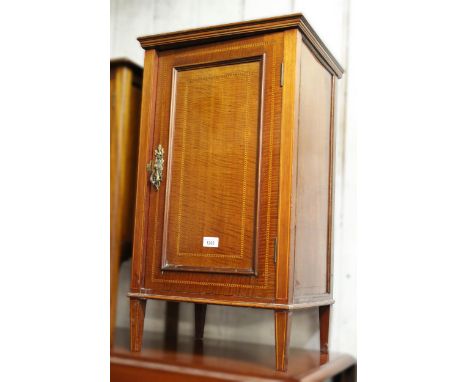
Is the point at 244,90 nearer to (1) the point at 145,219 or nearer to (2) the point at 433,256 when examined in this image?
(1) the point at 145,219

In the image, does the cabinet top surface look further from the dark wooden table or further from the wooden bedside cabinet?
the dark wooden table

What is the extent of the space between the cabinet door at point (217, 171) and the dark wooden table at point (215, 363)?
206 millimetres

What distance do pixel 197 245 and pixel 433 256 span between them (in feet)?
3.40

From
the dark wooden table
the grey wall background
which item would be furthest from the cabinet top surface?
the dark wooden table

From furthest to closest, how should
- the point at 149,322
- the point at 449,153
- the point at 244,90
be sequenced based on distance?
the point at 149,322
the point at 244,90
the point at 449,153

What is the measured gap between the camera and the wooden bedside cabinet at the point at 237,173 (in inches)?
63.4

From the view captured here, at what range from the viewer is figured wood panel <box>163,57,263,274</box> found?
1.67 meters

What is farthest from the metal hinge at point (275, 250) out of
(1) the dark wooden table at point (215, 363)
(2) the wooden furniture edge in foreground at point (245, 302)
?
(1) the dark wooden table at point (215, 363)

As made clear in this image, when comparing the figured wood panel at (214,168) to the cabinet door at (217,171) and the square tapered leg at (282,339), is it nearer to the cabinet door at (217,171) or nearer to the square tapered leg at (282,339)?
the cabinet door at (217,171)

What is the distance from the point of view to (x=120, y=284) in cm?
248
